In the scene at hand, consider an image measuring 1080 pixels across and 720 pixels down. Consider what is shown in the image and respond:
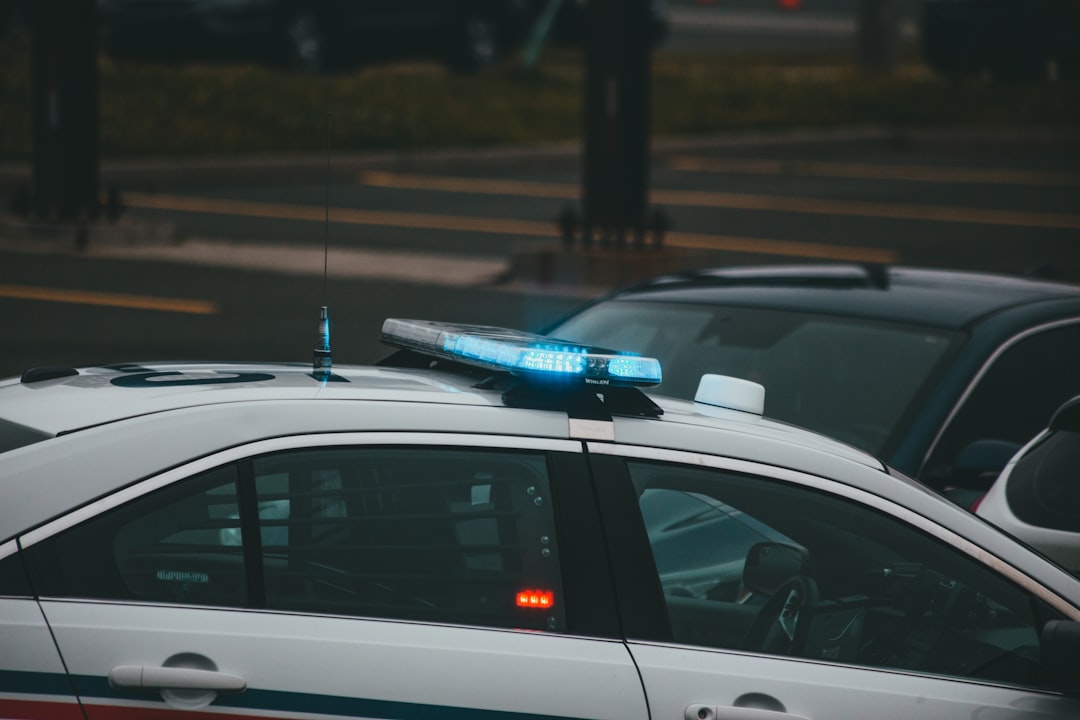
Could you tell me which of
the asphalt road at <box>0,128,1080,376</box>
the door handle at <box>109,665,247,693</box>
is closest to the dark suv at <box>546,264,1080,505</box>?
the asphalt road at <box>0,128,1080,376</box>

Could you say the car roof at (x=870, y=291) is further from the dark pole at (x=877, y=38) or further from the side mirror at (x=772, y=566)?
the dark pole at (x=877, y=38)

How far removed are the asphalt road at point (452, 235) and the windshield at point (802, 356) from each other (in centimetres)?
182

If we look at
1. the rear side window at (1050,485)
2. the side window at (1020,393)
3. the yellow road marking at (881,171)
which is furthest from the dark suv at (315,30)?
the rear side window at (1050,485)

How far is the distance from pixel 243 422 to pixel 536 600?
0.64m

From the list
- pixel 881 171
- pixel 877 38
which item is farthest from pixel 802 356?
pixel 877 38

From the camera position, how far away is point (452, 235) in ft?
53.2

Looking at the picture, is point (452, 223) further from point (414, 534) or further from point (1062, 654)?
point (1062, 654)

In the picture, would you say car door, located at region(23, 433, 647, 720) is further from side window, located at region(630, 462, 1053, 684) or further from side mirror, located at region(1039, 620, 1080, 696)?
side mirror, located at region(1039, 620, 1080, 696)

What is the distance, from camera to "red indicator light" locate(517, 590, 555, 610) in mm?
3230

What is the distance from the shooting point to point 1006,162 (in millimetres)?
22203

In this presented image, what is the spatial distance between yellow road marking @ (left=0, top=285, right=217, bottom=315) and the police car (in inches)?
344

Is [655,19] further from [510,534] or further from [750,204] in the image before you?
[510,534]

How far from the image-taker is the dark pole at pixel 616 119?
1359 centimetres

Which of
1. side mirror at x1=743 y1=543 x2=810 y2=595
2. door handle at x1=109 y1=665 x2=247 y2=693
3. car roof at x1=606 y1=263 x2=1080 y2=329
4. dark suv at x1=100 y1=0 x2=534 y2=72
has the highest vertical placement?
dark suv at x1=100 y1=0 x2=534 y2=72
